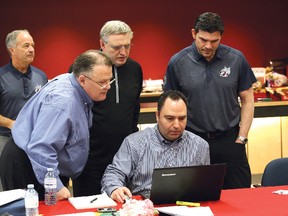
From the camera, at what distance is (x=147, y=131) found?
12.5 feet

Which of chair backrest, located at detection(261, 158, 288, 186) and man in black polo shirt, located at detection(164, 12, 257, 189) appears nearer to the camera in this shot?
chair backrest, located at detection(261, 158, 288, 186)

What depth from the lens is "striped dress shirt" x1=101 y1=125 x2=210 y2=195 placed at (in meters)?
3.68

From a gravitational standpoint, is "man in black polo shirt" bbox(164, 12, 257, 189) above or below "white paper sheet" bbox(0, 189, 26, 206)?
above

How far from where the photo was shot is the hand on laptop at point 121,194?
3.37 metres

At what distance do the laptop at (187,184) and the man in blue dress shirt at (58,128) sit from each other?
55 centimetres

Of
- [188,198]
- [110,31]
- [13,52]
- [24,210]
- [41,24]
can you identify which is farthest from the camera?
[41,24]

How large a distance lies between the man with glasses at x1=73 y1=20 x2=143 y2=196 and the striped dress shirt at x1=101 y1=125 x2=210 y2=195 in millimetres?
462

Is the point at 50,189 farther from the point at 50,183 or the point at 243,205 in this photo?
the point at 243,205

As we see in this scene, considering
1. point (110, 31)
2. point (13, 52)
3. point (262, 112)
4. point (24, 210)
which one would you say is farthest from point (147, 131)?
point (262, 112)

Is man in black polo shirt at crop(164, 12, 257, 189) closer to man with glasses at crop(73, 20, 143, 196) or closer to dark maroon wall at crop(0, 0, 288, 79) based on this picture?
man with glasses at crop(73, 20, 143, 196)

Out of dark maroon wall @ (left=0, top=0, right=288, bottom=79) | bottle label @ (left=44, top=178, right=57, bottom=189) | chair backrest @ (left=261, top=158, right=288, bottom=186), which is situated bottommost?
chair backrest @ (left=261, top=158, right=288, bottom=186)

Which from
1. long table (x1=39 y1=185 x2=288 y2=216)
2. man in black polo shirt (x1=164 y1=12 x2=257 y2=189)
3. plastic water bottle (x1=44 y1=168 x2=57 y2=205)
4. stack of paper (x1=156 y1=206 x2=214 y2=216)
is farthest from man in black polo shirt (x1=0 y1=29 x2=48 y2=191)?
stack of paper (x1=156 y1=206 x2=214 y2=216)

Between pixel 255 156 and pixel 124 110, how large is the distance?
9.36ft

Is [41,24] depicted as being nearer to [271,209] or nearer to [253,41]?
[253,41]
